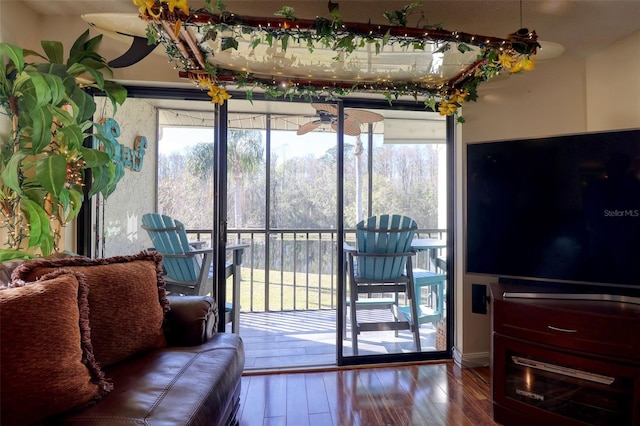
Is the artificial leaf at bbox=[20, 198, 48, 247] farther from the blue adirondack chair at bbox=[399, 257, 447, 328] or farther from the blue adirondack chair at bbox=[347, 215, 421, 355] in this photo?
the blue adirondack chair at bbox=[399, 257, 447, 328]

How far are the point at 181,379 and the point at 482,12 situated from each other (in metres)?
2.45

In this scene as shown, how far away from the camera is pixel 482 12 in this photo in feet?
5.85

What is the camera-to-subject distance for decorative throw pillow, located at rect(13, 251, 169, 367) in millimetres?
1266

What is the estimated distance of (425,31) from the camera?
1.45m

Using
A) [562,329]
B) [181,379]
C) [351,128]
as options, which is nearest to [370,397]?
[562,329]

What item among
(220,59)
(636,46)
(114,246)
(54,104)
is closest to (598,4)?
(636,46)

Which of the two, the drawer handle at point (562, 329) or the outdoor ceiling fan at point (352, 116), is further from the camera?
the outdoor ceiling fan at point (352, 116)

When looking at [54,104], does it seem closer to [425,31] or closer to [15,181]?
[15,181]

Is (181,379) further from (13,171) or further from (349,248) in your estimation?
(349,248)

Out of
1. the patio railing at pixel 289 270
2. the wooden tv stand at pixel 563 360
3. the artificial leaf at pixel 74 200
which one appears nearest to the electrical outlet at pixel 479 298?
the wooden tv stand at pixel 563 360

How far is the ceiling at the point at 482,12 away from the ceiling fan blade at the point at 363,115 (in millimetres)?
657

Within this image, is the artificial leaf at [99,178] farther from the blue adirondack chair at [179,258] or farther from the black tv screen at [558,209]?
the black tv screen at [558,209]

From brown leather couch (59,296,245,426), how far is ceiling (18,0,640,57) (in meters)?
1.73

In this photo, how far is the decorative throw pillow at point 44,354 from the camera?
91 cm
